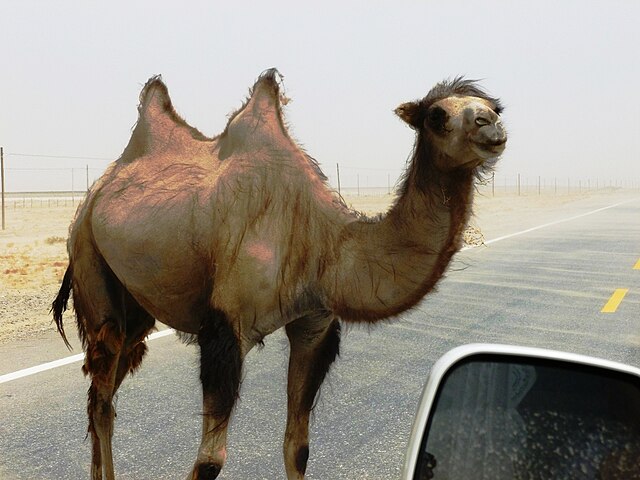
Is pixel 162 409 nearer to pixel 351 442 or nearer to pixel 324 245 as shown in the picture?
pixel 351 442

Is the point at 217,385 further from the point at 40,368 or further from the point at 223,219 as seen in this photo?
the point at 40,368

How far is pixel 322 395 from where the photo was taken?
19.9ft

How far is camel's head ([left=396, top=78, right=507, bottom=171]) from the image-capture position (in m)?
3.27

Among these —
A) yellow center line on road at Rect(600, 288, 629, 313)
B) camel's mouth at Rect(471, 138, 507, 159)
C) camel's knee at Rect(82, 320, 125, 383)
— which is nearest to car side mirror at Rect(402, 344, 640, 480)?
camel's mouth at Rect(471, 138, 507, 159)

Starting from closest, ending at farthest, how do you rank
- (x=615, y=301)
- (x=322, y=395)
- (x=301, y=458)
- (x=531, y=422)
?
1. (x=531, y=422)
2. (x=301, y=458)
3. (x=322, y=395)
4. (x=615, y=301)

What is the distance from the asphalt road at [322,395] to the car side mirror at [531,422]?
1.88m

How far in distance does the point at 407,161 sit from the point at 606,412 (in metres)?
2.15

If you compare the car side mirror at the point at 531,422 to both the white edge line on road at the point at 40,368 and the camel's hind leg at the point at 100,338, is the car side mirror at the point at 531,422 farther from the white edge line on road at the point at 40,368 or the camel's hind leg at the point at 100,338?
the white edge line on road at the point at 40,368

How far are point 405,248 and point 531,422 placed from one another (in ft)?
6.32

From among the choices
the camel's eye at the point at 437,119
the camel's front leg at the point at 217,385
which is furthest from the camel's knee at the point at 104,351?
the camel's eye at the point at 437,119

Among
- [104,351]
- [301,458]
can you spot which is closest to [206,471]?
[301,458]

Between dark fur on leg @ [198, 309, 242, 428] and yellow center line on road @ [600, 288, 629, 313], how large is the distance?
7.29 metres

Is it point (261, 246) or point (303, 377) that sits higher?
point (261, 246)

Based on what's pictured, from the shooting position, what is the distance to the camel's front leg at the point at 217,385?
11.9 feet
